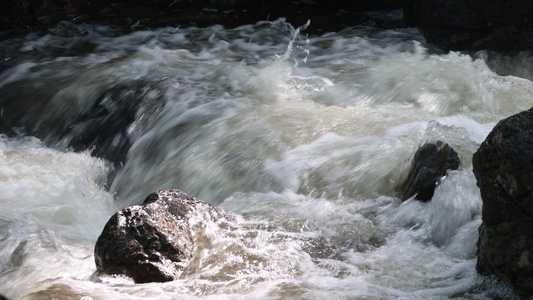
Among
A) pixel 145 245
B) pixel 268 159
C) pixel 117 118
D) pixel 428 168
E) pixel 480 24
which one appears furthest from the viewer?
pixel 480 24

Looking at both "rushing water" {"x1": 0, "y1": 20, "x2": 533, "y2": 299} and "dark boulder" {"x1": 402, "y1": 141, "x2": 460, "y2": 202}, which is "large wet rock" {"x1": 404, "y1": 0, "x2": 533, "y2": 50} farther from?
"dark boulder" {"x1": 402, "y1": 141, "x2": 460, "y2": 202}

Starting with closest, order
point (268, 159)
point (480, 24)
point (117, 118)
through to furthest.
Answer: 1. point (268, 159)
2. point (117, 118)
3. point (480, 24)

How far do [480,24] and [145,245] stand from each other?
5738 mm

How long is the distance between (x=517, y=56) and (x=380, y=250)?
4745mm

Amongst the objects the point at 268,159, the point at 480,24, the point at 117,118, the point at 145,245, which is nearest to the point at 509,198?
the point at 145,245

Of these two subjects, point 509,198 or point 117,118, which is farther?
point 117,118

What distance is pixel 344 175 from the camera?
195 inches

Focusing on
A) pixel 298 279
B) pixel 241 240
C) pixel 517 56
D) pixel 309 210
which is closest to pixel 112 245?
pixel 241 240

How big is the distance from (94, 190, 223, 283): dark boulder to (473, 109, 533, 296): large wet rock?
172 centimetres

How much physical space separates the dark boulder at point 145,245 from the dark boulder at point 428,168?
161 cm

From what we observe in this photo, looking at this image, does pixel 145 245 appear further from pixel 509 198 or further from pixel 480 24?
pixel 480 24

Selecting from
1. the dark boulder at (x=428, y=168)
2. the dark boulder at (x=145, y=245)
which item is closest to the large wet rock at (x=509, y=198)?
the dark boulder at (x=428, y=168)

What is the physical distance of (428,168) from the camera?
4.51 m

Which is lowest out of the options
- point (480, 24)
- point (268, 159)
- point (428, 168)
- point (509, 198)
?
point (268, 159)
